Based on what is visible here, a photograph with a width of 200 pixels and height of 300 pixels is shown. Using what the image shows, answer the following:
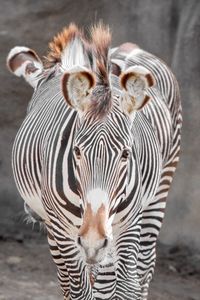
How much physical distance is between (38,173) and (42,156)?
0.20 m

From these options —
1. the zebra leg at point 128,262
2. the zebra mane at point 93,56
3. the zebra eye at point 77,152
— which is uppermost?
the zebra mane at point 93,56

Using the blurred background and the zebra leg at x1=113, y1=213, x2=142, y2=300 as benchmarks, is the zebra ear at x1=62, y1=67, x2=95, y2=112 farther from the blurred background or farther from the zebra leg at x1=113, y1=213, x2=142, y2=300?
the blurred background

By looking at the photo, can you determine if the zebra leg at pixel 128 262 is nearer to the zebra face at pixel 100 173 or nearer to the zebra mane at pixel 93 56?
the zebra face at pixel 100 173

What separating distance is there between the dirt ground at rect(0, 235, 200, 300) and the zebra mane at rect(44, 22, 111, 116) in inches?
81.8

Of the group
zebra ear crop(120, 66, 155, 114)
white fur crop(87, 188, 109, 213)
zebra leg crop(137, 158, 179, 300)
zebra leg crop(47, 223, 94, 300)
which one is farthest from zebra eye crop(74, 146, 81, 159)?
zebra leg crop(137, 158, 179, 300)

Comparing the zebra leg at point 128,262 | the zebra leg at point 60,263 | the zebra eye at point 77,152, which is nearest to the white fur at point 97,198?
the zebra eye at point 77,152

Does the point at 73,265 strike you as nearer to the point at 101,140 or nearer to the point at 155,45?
the point at 101,140

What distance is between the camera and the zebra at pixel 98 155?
4.84 metres

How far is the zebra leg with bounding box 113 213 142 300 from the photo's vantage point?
18.3 feet

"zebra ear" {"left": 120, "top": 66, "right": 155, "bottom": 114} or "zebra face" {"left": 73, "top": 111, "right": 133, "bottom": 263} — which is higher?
"zebra ear" {"left": 120, "top": 66, "right": 155, "bottom": 114}

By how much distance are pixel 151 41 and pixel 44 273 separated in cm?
224

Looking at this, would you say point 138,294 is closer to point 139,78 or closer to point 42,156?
point 42,156

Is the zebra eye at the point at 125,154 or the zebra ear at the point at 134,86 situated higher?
the zebra ear at the point at 134,86

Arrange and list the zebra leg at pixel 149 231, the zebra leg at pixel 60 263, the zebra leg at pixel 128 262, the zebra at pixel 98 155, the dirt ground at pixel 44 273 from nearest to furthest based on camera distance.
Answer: the zebra at pixel 98 155, the zebra leg at pixel 128 262, the zebra leg at pixel 60 263, the zebra leg at pixel 149 231, the dirt ground at pixel 44 273
